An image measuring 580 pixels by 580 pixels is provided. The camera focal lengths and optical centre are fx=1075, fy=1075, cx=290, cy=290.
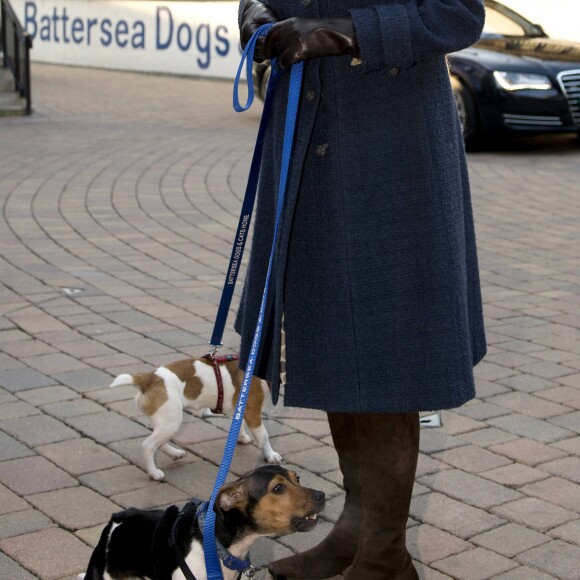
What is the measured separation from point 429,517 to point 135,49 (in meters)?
19.1

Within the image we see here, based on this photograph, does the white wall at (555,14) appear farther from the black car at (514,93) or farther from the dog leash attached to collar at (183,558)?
the dog leash attached to collar at (183,558)

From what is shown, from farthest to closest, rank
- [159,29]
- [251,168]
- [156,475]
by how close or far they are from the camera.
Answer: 1. [159,29]
2. [156,475]
3. [251,168]

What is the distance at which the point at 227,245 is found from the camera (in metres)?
7.51

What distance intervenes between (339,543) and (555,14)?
15215 millimetres

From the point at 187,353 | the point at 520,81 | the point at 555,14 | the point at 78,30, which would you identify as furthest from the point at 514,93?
the point at 78,30

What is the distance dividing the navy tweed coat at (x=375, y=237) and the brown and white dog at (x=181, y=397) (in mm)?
1262

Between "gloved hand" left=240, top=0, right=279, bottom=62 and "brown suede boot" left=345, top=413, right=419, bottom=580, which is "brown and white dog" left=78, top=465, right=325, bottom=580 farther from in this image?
"gloved hand" left=240, top=0, right=279, bottom=62

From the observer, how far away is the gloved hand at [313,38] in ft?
8.02

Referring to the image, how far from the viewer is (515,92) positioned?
11.4 meters

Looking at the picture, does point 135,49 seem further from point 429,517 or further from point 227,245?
point 429,517

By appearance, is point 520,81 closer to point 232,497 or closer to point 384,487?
point 384,487

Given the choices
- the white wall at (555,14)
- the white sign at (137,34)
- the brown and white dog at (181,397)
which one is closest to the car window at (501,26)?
A: the white wall at (555,14)

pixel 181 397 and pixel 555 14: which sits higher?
pixel 555 14

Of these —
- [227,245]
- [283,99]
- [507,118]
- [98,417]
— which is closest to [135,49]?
[507,118]
